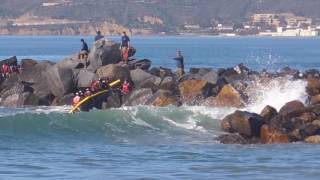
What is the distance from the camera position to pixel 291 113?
27.4 meters

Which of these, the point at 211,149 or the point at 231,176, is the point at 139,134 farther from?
the point at 231,176

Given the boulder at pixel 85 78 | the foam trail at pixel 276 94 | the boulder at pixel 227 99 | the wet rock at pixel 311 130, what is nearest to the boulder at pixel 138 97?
the boulder at pixel 85 78

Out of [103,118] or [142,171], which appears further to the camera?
[103,118]

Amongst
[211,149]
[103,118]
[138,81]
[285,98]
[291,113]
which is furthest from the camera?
[138,81]

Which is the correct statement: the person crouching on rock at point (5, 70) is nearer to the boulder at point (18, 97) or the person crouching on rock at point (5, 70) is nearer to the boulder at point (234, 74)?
the boulder at point (18, 97)

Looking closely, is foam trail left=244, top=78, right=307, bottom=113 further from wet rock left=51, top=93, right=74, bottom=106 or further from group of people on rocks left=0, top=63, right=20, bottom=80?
group of people on rocks left=0, top=63, right=20, bottom=80

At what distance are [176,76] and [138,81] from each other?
2867 millimetres

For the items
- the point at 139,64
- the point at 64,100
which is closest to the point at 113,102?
the point at 64,100

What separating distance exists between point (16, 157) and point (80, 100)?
11.1m

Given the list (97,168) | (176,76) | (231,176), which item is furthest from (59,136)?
(176,76)

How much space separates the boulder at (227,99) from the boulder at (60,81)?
20.6 ft

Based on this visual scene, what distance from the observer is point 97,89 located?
36281 millimetres

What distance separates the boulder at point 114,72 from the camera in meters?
38.6

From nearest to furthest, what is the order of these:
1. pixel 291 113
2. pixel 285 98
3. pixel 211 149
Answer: pixel 211 149 → pixel 291 113 → pixel 285 98
